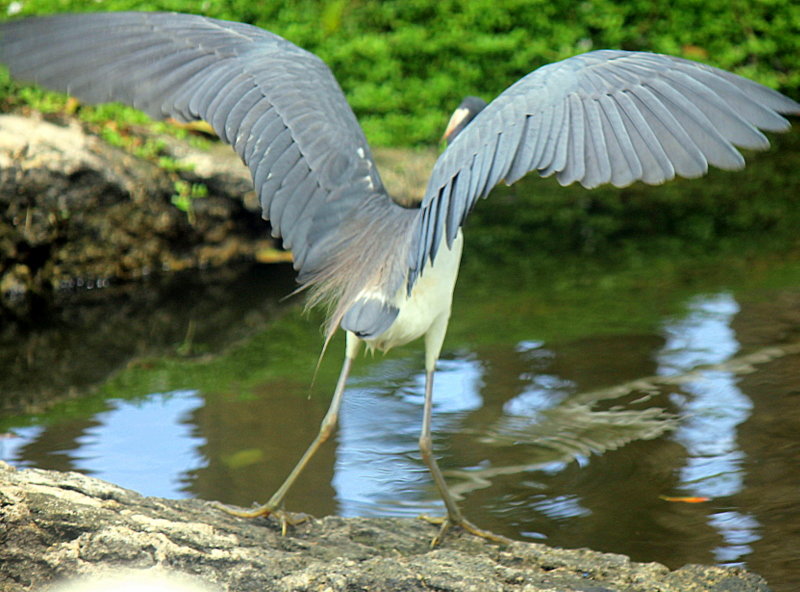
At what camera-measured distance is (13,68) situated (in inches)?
144

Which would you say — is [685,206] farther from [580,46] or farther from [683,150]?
[683,150]

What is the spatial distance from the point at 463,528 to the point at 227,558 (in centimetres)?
95

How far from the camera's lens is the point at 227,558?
272cm

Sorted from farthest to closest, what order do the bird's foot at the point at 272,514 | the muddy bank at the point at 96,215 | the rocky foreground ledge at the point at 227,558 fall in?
the muddy bank at the point at 96,215 < the bird's foot at the point at 272,514 < the rocky foreground ledge at the point at 227,558

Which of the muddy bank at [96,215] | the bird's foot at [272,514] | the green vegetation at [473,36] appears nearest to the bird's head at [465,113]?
the bird's foot at [272,514]

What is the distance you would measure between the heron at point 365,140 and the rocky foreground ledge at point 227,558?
0.39 meters

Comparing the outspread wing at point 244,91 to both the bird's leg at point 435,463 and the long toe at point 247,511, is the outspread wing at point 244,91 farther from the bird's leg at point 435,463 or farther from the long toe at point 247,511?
the long toe at point 247,511

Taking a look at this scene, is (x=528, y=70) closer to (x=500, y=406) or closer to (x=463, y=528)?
(x=500, y=406)

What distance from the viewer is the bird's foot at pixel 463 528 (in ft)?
10.8

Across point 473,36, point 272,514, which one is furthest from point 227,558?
point 473,36

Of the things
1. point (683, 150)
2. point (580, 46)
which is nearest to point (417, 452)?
point (683, 150)

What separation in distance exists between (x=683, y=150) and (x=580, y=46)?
7.27 m

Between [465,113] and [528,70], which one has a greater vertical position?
[528,70]

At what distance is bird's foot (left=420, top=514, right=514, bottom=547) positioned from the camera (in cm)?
330
